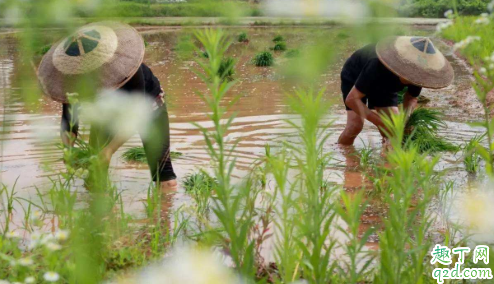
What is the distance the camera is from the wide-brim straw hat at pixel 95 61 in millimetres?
2406

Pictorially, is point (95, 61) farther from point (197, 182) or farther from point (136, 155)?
point (136, 155)

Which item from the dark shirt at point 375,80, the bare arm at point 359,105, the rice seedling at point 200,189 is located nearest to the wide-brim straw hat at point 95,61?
the rice seedling at point 200,189

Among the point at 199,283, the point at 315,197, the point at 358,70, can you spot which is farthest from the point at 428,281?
the point at 358,70

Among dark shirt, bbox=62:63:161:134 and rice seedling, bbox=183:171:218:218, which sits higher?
dark shirt, bbox=62:63:161:134

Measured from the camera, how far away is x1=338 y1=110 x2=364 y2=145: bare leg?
4926mm

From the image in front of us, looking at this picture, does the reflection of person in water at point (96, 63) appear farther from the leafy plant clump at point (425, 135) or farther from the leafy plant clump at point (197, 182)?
the leafy plant clump at point (425, 135)

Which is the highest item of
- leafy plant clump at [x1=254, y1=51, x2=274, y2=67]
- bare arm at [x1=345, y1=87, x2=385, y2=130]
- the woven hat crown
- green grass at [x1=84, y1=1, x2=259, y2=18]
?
green grass at [x1=84, y1=1, x2=259, y2=18]

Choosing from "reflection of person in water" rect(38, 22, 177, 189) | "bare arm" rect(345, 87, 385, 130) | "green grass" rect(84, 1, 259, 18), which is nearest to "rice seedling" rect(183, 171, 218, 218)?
"reflection of person in water" rect(38, 22, 177, 189)

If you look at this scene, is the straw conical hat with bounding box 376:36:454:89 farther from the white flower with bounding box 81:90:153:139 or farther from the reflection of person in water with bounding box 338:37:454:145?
the white flower with bounding box 81:90:153:139

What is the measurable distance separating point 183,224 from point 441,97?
500cm

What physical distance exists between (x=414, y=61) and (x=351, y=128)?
937 millimetres

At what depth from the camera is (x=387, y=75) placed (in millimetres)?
4406

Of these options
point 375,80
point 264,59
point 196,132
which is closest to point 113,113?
point 375,80

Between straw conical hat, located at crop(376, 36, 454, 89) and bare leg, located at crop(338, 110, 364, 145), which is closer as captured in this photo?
straw conical hat, located at crop(376, 36, 454, 89)
